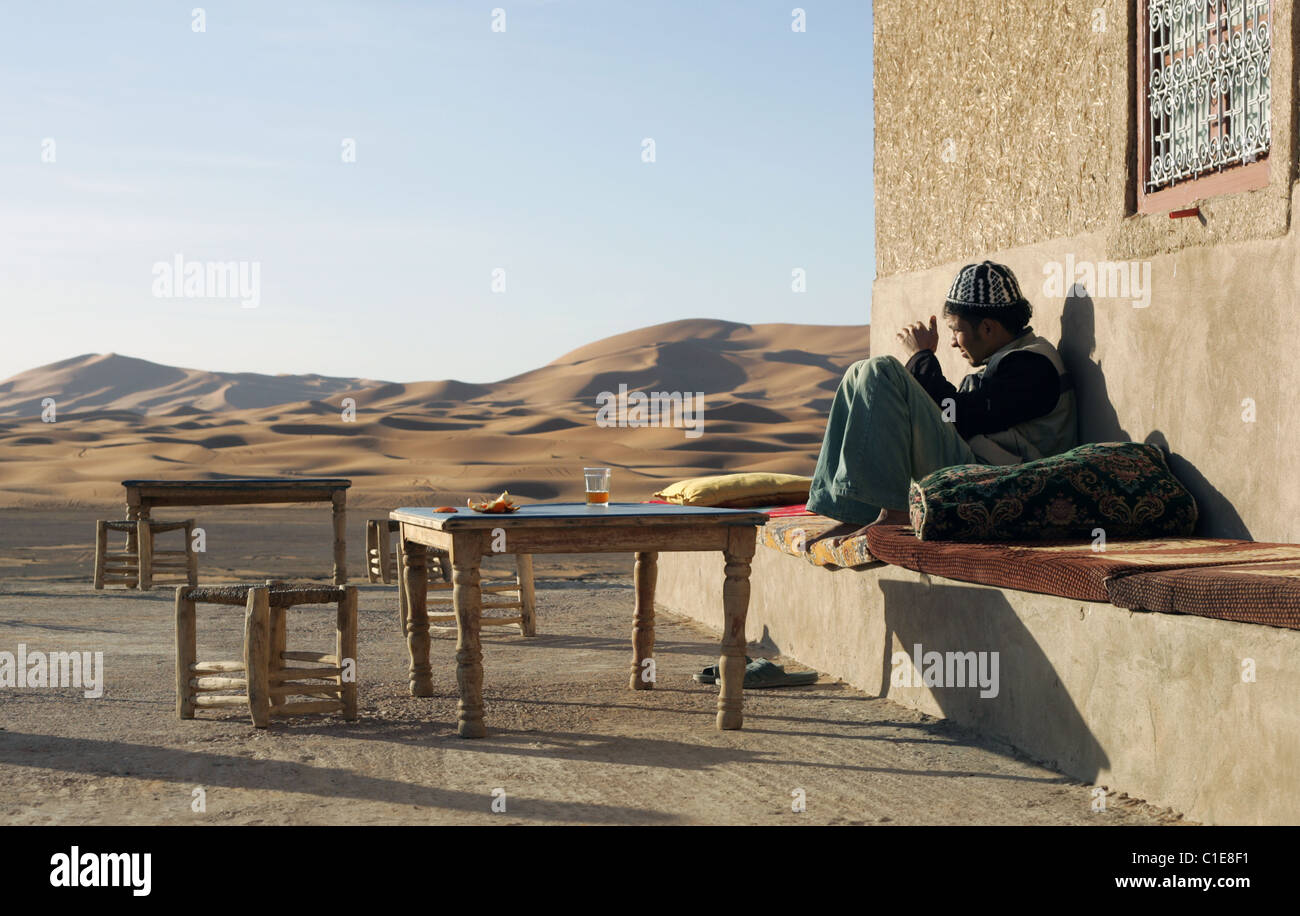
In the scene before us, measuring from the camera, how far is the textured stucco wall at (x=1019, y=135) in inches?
215

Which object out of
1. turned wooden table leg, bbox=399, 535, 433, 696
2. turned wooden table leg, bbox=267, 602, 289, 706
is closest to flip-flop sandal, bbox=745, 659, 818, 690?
turned wooden table leg, bbox=399, 535, 433, 696

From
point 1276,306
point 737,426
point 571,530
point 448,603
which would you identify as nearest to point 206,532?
point 448,603

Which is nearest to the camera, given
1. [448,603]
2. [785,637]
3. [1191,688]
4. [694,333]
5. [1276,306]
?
[1191,688]

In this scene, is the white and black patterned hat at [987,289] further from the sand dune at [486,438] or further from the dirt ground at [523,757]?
the sand dune at [486,438]

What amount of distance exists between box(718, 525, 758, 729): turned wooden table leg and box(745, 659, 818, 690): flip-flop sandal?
2.90 ft

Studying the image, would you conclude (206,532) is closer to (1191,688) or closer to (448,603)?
(448,603)

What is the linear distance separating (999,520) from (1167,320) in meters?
1.32

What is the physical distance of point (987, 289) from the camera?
649 cm

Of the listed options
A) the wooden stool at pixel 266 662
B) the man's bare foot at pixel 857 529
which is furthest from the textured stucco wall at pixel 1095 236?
the wooden stool at pixel 266 662

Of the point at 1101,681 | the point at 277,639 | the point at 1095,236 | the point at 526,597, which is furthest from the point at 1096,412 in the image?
the point at 277,639

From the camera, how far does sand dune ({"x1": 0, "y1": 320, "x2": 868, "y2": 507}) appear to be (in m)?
33.0

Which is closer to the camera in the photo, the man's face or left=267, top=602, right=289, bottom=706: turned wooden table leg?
left=267, top=602, right=289, bottom=706: turned wooden table leg

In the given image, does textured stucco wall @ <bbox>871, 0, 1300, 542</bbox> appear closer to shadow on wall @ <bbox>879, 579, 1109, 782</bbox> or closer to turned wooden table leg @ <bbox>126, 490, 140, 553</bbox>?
shadow on wall @ <bbox>879, 579, 1109, 782</bbox>

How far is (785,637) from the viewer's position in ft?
24.5
